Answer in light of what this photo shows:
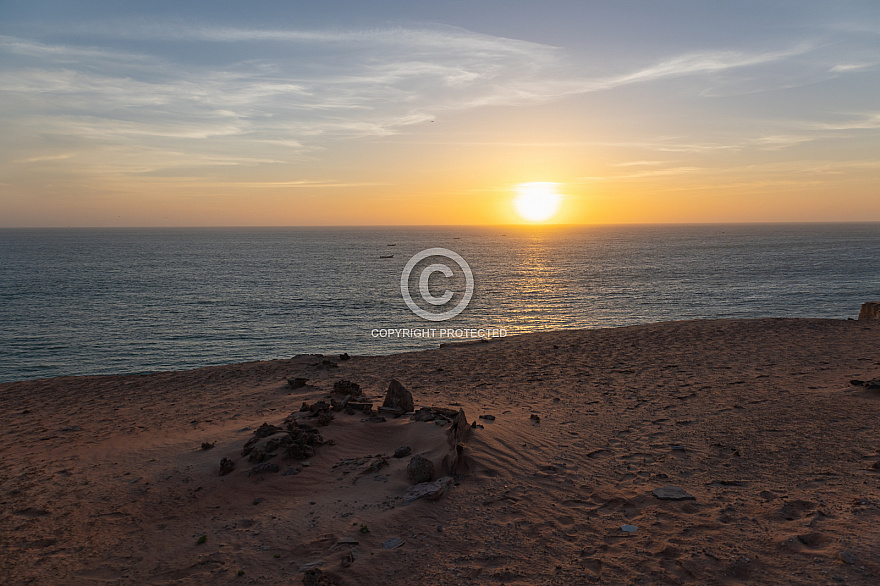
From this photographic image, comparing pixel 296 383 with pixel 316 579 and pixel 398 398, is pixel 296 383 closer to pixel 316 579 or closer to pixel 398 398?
pixel 398 398

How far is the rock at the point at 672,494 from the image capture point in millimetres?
8070

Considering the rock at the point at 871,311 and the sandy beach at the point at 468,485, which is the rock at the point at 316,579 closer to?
the sandy beach at the point at 468,485

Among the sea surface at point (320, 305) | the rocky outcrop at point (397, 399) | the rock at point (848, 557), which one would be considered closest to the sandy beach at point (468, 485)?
the rock at point (848, 557)

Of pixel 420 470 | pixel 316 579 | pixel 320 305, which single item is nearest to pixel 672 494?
pixel 420 470

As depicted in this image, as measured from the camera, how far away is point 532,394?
49.3 ft

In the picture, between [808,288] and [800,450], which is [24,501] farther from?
[808,288]

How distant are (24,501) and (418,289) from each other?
212 ft

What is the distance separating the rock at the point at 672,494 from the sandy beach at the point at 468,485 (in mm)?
46

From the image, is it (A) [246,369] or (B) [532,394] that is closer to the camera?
(B) [532,394]

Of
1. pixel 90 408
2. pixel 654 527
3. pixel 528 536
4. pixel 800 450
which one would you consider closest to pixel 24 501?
pixel 90 408

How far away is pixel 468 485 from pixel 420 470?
0.84 m

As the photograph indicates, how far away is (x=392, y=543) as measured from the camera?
6820 mm

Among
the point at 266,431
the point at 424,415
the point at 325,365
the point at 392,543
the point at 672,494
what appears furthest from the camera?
the point at 325,365

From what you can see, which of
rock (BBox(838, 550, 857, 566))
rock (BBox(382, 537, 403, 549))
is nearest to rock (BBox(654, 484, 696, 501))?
rock (BBox(838, 550, 857, 566))
